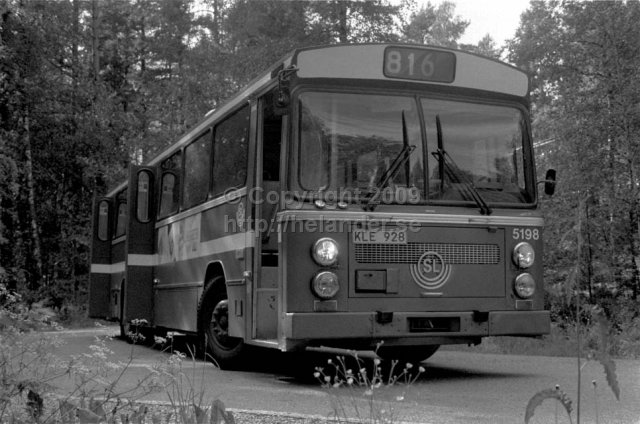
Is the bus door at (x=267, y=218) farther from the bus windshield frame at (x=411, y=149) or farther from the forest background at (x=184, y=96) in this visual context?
the forest background at (x=184, y=96)

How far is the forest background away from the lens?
1897 centimetres

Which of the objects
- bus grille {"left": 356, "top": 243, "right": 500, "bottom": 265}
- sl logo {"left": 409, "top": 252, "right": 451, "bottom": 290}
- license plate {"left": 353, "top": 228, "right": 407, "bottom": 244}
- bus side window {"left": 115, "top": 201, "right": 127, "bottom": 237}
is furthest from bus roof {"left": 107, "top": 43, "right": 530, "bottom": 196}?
bus side window {"left": 115, "top": 201, "right": 127, "bottom": 237}

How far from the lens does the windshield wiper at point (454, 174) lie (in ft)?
27.0

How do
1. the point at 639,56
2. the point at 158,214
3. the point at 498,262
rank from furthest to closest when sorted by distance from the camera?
the point at 639,56 → the point at 158,214 → the point at 498,262

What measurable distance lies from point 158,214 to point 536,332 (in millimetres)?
6482

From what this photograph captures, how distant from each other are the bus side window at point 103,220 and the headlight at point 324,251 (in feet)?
34.7

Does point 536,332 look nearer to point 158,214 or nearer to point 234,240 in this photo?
point 234,240

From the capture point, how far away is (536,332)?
827cm

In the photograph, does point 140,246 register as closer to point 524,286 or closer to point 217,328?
point 217,328

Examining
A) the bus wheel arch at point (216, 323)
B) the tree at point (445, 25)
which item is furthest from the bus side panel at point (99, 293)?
the tree at point (445, 25)

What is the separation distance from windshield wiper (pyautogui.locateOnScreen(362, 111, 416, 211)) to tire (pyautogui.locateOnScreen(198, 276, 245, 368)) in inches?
96.0

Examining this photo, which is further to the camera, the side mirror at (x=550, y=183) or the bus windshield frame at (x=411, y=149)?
the side mirror at (x=550, y=183)

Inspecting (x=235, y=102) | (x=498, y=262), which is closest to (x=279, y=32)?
(x=235, y=102)

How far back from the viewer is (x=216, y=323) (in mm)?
9914
